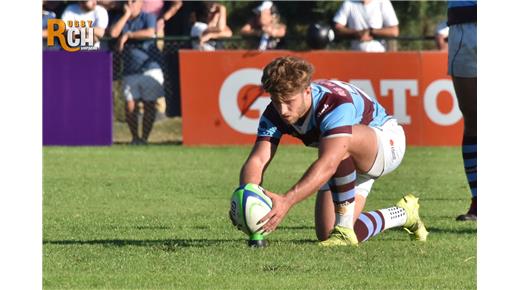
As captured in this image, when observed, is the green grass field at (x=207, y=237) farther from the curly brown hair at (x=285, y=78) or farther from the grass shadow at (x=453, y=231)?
the curly brown hair at (x=285, y=78)

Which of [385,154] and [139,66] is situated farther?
[139,66]

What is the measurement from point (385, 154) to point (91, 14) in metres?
10.4

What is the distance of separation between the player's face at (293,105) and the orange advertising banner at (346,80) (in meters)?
10.7

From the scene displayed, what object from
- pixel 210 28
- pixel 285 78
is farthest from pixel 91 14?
pixel 285 78

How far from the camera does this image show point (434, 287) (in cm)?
717

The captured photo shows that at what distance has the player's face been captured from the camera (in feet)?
26.4

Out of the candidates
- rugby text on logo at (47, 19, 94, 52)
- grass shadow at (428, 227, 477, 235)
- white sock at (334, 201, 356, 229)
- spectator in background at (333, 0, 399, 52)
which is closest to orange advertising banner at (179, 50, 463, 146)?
Result: spectator in background at (333, 0, 399, 52)

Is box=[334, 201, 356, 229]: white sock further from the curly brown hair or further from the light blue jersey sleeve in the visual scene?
the curly brown hair

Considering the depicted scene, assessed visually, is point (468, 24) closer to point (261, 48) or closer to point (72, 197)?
point (72, 197)

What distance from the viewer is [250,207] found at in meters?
7.90

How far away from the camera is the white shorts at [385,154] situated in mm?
8883

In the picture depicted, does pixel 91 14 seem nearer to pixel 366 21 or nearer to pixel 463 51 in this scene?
pixel 366 21

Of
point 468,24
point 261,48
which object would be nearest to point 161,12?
point 261,48

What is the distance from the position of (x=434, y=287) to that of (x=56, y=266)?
2.33 metres
